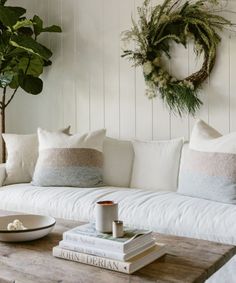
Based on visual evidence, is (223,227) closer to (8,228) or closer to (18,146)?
(8,228)

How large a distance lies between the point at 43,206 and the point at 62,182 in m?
0.34

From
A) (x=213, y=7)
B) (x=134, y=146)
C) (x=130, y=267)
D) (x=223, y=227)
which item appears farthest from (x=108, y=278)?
(x=213, y=7)

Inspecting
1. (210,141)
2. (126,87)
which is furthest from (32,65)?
(210,141)

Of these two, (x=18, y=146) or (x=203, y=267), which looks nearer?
(x=203, y=267)

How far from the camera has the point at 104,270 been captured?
130 centimetres

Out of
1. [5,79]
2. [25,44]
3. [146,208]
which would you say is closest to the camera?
[146,208]

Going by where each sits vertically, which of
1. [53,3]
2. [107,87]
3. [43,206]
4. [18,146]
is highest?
[53,3]

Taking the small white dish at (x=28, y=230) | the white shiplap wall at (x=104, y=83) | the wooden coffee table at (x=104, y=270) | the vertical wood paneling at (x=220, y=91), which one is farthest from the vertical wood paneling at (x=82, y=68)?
the wooden coffee table at (x=104, y=270)

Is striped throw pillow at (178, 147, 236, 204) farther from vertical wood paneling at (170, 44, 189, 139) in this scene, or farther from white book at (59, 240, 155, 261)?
white book at (59, 240, 155, 261)

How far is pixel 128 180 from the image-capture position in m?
3.00

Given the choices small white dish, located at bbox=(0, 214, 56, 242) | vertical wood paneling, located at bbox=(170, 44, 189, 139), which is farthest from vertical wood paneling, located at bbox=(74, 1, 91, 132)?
small white dish, located at bbox=(0, 214, 56, 242)

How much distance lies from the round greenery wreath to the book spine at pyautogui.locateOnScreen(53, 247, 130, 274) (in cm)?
193

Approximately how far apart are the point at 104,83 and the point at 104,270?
7.91 ft

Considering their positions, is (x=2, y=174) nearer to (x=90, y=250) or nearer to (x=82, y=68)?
(x=82, y=68)
